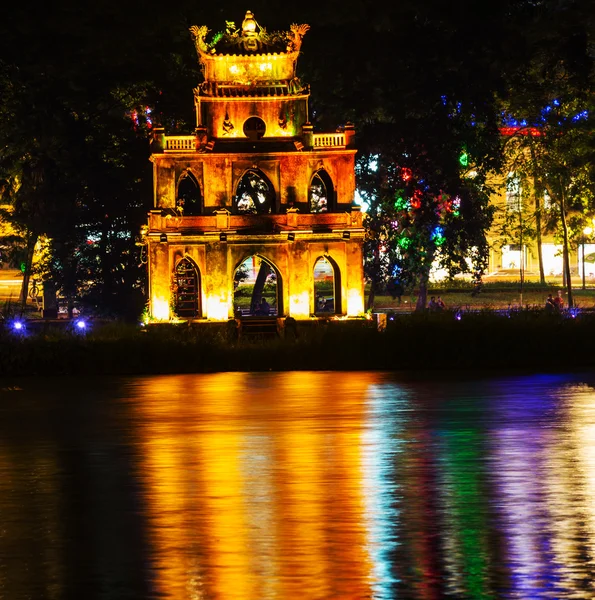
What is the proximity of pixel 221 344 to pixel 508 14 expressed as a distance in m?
20.7

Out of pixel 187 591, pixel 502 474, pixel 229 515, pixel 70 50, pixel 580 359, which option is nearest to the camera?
pixel 187 591

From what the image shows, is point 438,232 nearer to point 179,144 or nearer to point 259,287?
point 259,287

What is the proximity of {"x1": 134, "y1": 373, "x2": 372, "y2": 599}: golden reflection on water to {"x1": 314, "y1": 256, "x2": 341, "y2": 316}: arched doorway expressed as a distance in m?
17.7

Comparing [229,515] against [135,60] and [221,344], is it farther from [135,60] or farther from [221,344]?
[135,60]

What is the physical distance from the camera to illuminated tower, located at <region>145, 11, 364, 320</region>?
5075cm

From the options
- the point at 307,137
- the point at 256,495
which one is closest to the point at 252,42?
the point at 307,137

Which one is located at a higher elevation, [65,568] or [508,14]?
[508,14]

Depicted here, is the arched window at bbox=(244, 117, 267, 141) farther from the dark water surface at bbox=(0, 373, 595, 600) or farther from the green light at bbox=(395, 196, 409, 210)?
the dark water surface at bbox=(0, 373, 595, 600)

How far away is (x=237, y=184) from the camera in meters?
51.2

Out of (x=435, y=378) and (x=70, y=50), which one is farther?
(x=70, y=50)

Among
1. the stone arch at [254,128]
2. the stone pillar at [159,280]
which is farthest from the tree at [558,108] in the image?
the stone pillar at [159,280]

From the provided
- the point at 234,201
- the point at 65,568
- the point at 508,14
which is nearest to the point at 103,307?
A: the point at 234,201

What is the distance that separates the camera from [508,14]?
188 ft

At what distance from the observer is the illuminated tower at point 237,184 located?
167 ft
